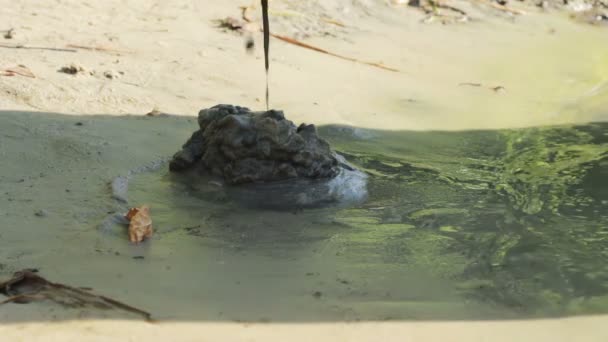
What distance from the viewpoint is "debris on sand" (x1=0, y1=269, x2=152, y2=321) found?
2.70 meters

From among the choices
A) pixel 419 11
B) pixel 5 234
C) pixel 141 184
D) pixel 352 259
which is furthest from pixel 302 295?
pixel 419 11

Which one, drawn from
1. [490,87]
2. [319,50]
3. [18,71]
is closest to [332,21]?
[319,50]

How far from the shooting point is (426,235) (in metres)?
3.68

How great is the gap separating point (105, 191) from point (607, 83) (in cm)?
463

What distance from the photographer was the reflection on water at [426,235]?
2.93 metres

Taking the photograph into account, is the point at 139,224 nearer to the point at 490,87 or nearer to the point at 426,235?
the point at 426,235

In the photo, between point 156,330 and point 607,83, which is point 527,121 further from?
point 156,330

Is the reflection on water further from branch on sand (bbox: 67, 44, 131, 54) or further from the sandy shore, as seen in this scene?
branch on sand (bbox: 67, 44, 131, 54)

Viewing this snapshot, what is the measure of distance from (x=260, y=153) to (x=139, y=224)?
0.92 metres

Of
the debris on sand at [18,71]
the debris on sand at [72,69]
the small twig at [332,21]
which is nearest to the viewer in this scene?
the debris on sand at [18,71]

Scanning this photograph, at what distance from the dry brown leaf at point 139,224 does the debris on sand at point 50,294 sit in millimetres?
553

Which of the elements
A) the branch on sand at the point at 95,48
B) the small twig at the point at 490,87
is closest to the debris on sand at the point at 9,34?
the branch on sand at the point at 95,48

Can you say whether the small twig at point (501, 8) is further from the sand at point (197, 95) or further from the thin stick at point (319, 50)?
the thin stick at point (319, 50)

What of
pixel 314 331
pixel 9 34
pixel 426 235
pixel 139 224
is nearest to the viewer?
pixel 314 331
